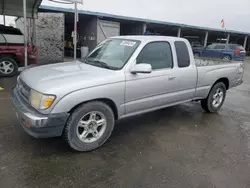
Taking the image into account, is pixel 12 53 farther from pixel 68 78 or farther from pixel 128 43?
pixel 68 78

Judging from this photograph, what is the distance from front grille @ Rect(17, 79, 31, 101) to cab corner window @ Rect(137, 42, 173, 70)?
176cm

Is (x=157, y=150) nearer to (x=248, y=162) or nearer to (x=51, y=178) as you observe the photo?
(x=248, y=162)

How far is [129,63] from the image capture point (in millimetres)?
3447

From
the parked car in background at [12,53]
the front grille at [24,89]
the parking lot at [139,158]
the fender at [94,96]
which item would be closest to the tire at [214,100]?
the parking lot at [139,158]

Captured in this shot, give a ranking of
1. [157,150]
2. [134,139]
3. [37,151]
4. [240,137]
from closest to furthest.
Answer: [37,151] < [157,150] < [134,139] < [240,137]

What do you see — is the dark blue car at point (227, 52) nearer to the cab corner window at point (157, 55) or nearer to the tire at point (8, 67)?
the tire at point (8, 67)

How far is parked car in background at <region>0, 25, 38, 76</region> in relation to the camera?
7.66 meters

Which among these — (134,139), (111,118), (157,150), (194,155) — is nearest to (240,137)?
(194,155)

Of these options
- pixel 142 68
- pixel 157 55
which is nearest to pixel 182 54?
pixel 157 55

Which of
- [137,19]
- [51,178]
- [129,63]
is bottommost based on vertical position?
[51,178]

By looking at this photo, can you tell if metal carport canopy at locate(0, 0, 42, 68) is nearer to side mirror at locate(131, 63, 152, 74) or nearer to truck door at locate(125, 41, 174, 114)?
truck door at locate(125, 41, 174, 114)

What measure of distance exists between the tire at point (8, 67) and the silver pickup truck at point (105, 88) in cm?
481

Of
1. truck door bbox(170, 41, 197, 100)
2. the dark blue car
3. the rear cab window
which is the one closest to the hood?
truck door bbox(170, 41, 197, 100)

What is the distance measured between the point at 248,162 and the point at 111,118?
7.09ft
